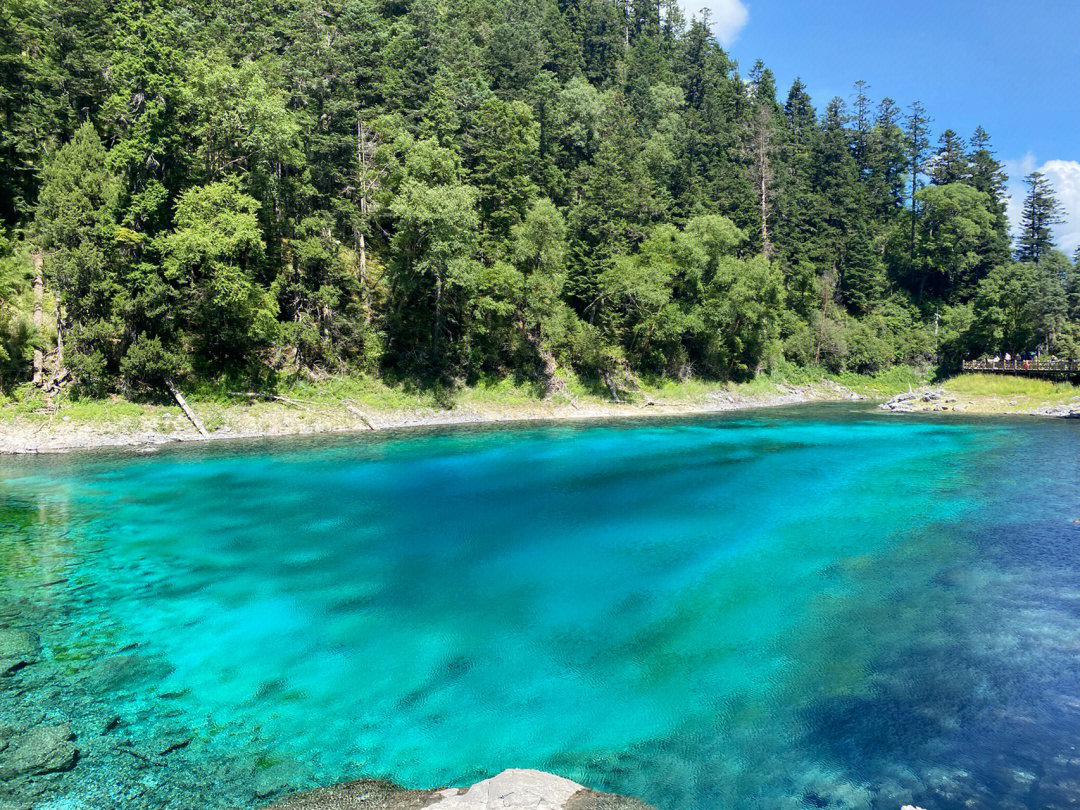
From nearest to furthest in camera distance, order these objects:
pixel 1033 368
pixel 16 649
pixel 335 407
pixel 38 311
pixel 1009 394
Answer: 1. pixel 16 649
2. pixel 38 311
3. pixel 335 407
4. pixel 1009 394
5. pixel 1033 368

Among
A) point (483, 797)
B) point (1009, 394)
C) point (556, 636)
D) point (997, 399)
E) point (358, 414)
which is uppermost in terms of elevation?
point (358, 414)

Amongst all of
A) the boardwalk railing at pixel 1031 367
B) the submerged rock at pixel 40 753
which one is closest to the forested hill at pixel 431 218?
the boardwalk railing at pixel 1031 367

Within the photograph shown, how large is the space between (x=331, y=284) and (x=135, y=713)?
3415 cm

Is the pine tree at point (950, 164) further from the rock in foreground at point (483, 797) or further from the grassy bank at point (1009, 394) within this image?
the rock in foreground at point (483, 797)

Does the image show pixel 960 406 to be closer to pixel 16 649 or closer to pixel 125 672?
pixel 125 672

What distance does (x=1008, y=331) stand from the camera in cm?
5569

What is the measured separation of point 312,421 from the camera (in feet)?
116

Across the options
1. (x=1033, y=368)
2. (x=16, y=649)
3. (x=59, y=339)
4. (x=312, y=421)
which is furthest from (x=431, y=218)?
Result: (x=1033, y=368)

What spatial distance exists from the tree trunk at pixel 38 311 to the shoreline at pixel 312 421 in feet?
10.4

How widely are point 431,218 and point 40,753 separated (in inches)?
1329

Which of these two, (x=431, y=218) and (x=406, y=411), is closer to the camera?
(x=431, y=218)

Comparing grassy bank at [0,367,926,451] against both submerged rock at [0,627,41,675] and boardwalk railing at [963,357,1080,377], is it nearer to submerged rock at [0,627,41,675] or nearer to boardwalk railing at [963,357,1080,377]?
boardwalk railing at [963,357,1080,377]

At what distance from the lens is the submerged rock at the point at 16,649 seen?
31.9 ft

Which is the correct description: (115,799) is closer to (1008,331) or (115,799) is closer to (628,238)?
(628,238)
